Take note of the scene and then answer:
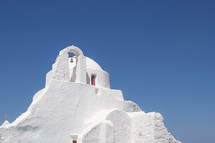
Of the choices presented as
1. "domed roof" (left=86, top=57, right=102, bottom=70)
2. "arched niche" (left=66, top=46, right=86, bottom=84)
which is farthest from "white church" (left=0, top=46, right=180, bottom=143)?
"domed roof" (left=86, top=57, right=102, bottom=70)

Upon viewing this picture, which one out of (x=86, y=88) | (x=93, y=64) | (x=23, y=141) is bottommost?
(x=23, y=141)

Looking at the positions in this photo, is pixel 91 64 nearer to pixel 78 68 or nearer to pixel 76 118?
pixel 78 68

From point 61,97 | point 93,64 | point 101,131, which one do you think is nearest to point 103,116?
point 101,131

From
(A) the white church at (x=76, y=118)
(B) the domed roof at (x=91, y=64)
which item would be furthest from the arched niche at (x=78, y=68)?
(B) the domed roof at (x=91, y=64)

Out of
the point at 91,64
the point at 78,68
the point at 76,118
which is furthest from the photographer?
the point at 91,64

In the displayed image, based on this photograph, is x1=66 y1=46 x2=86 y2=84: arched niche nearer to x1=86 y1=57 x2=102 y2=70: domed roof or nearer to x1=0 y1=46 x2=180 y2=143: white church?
x1=0 y1=46 x2=180 y2=143: white church

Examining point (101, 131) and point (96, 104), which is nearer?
point (101, 131)

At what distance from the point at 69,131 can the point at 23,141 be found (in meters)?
2.45

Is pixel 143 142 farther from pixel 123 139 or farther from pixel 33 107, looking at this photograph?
pixel 33 107

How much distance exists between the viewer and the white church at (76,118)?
13.2 m

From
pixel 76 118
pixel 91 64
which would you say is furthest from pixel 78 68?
pixel 76 118

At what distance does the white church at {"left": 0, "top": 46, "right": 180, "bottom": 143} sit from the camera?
1316 cm

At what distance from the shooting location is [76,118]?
14.8 meters

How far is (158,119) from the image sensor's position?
14711 mm
